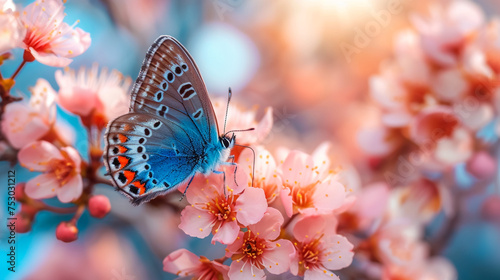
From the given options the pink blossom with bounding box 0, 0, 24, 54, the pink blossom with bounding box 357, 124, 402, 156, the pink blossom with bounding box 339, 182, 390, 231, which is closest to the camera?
the pink blossom with bounding box 0, 0, 24, 54

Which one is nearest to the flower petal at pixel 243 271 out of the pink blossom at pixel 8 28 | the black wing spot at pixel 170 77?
the black wing spot at pixel 170 77

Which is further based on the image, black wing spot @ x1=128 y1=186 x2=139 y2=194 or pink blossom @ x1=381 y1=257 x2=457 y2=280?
pink blossom @ x1=381 y1=257 x2=457 y2=280

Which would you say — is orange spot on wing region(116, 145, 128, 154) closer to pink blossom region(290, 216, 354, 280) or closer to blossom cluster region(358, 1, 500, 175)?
pink blossom region(290, 216, 354, 280)

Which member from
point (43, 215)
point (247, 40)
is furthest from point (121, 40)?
point (43, 215)

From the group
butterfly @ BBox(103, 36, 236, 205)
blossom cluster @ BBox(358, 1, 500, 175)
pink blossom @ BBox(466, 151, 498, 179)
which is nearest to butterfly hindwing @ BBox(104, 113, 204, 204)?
butterfly @ BBox(103, 36, 236, 205)

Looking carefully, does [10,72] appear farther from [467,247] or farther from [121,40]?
[467,247]

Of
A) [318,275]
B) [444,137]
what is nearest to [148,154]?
[318,275]
